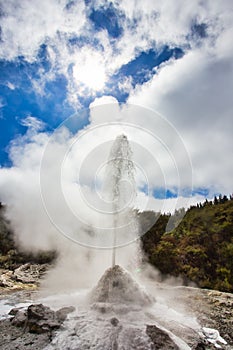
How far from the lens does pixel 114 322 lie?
12.2 meters

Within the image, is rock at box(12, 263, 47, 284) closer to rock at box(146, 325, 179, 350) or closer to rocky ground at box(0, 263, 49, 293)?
rocky ground at box(0, 263, 49, 293)

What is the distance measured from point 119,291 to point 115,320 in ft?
14.9

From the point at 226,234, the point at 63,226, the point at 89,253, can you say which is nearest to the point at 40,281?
the point at 89,253

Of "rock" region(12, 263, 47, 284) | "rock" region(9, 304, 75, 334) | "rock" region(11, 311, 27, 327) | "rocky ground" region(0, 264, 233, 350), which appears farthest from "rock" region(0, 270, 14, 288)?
"rock" region(11, 311, 27, 327)

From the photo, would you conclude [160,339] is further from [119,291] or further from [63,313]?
[119,291]

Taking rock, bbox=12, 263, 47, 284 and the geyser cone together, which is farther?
rock, bbox=12, 263, 47, 284

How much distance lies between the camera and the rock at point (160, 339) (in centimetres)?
999

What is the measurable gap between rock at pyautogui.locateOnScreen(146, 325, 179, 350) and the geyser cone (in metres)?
5.00

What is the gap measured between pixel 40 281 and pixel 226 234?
2225cm

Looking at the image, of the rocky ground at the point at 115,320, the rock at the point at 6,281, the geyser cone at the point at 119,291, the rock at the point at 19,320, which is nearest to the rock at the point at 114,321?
the rocky ground at the point at 115,320

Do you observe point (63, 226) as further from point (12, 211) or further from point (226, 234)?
point (226, 234)

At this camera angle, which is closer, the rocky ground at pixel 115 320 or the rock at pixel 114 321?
the rocky ground at pixel 115 320

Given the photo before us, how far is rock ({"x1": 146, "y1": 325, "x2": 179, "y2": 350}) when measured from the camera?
9992mm

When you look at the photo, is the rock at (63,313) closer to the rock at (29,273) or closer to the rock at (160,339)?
the rock at (160,339)
